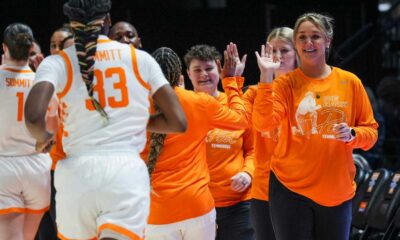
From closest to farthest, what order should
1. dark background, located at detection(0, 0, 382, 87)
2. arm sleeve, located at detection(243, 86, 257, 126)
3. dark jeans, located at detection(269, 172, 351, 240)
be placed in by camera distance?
dark jeans, located at detection(269, 172, 351, 240) → arm sleeve, located at detection(243, 86, 257, 126) → dark background, located at detection(0, 0, 382, 87)

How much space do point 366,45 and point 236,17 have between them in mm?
2695

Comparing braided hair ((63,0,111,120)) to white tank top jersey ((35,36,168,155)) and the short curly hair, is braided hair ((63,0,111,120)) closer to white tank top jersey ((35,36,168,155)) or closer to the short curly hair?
white tank top jersey ((35,36,168,155))

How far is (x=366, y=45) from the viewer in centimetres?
1084

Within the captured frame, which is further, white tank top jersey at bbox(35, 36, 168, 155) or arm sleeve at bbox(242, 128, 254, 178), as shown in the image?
arm sleeve at bbox(242, 128, 254, 178)

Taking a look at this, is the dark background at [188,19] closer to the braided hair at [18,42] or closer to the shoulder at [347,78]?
the braided hair at [18,42]

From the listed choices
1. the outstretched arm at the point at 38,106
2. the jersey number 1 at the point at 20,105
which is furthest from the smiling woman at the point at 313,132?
the jersey number 1 at the point at 20,105

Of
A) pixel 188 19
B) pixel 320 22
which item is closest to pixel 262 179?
pixel 320 22

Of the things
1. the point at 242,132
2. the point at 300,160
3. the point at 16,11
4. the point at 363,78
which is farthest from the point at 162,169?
the point at 363,78

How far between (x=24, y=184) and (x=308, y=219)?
1.89 m

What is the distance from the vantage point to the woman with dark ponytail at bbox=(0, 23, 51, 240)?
200 inches

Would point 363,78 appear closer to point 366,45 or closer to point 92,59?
point 366,45

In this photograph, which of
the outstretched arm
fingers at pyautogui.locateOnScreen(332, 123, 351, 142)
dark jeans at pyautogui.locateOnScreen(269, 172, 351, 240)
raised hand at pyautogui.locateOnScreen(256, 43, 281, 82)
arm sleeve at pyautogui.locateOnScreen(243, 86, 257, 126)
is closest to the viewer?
the outstretched arm

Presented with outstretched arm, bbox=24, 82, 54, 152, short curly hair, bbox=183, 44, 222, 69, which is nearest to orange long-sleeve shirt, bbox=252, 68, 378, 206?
short curly hair, bbox=183, 44, 222, 69

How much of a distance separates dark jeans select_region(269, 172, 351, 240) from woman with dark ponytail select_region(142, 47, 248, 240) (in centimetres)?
45
